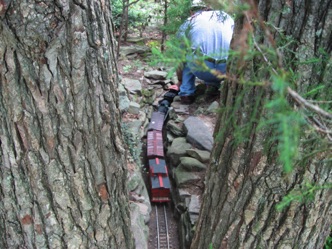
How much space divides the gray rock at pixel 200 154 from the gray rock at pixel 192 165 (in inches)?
2.2

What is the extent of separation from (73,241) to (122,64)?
577cm

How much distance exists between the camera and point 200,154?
Answer: 4477 millimetres

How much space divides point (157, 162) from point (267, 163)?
2.97 metres

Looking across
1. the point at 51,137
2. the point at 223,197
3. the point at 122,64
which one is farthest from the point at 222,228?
the point at 122,64

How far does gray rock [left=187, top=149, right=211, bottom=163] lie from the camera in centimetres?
443

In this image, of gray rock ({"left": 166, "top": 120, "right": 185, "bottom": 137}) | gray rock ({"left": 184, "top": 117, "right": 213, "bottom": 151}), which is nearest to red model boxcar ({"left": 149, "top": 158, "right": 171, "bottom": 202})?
gray rock ({"left": 184, "top": 117, "right": 213, "bottom": 151})

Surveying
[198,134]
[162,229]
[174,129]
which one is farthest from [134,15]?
[162,229]

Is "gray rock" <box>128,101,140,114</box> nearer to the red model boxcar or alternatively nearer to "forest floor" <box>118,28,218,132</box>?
"forest floor" <box>118,28,218,132</box>

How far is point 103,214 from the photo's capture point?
2.10 metres

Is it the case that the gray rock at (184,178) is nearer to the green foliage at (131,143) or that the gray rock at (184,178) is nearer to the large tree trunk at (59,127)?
the green foliage at (131,143)

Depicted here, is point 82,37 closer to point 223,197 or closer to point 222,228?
point 223,197

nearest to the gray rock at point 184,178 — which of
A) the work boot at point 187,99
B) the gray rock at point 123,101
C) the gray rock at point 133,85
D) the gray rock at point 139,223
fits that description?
the gray rock at point 139,223

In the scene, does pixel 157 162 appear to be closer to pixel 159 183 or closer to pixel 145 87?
pixel 159 183

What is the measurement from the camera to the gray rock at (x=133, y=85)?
630cm
